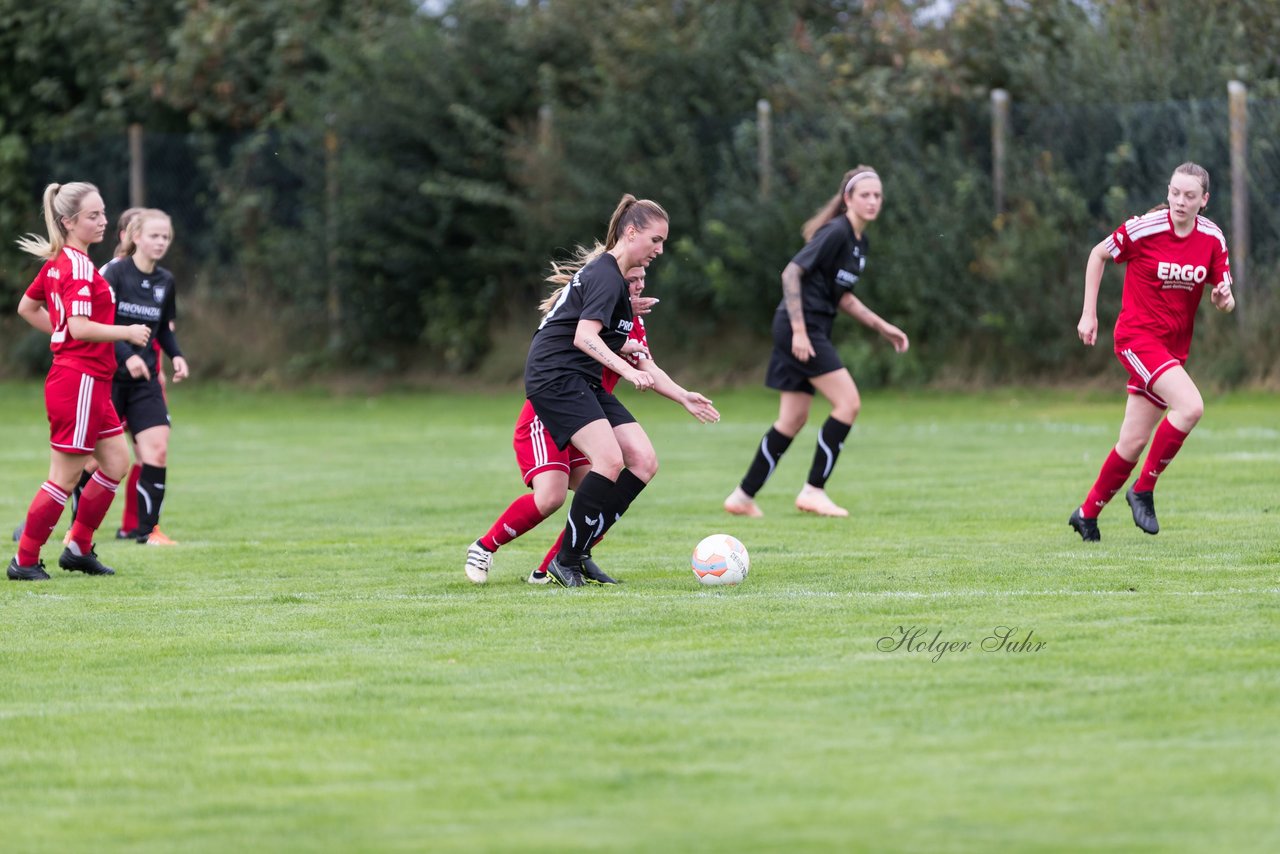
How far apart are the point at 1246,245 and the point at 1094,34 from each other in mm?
3210

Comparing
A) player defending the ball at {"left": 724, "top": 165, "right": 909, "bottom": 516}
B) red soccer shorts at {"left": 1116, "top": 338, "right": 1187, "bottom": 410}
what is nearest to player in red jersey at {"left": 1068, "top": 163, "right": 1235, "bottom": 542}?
red soccer shorts at {"left": 1116, "top": 338, "right": 1187, "bottom": 410}

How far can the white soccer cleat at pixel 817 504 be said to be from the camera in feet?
34.9

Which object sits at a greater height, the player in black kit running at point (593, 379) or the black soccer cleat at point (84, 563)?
the player in black kit running at point (593, 379)

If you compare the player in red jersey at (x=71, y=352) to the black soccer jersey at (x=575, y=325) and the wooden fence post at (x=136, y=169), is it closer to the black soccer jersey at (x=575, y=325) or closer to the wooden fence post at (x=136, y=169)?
the black soccer jersey at (x=575, y=325)

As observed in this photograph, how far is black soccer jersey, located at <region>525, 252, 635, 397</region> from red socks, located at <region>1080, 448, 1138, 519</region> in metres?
2.56

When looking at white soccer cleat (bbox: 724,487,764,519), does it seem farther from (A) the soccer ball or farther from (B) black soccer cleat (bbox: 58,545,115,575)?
(B) black soccer cleat (bbox: 58,545,115,575)

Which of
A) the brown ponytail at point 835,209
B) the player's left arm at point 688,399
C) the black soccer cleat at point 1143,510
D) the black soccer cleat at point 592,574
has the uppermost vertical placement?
the brown ponytail at point 835,209

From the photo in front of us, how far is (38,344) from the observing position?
25281mm

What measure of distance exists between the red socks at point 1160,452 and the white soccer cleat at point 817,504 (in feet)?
6.78

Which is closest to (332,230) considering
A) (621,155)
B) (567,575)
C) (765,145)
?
(621,155)

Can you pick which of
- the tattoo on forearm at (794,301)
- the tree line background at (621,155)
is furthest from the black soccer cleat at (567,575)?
the tree line background at (621,155)

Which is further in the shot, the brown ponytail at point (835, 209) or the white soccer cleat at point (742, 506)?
the brown ponytail at point (835, 209)

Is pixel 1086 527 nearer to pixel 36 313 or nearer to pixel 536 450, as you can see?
pixel 536 450

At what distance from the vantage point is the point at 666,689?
18.2 ft
